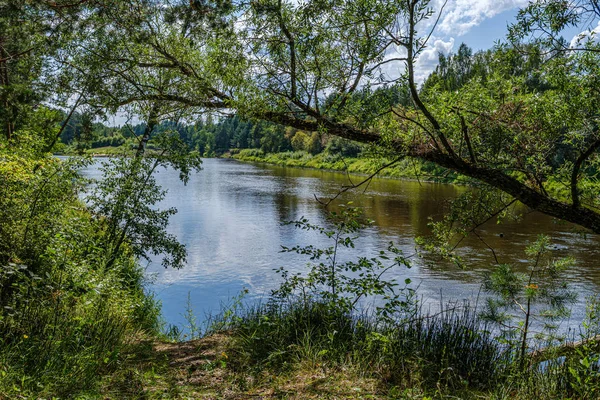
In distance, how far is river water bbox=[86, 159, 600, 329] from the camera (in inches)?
422

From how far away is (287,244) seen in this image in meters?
15.6

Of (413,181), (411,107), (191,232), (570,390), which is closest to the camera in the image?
(570,390)

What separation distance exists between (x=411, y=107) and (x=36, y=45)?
515 cm

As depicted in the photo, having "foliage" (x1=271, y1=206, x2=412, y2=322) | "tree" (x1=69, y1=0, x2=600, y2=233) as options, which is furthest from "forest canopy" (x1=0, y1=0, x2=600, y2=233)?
"foliage" (x1=271, y1=206, x2=412, y2=322)

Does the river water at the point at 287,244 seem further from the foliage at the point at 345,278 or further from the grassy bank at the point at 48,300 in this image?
the grassy bank at the point at 48,300

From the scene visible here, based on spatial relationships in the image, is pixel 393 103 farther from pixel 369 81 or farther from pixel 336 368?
pixel 336 368

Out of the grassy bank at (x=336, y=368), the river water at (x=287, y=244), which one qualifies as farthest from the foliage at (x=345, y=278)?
the river water at (x=287, y=244)

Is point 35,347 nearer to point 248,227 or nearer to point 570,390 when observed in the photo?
point 570,390

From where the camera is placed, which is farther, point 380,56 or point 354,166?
point 354,166

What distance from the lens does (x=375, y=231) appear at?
17.7 meters

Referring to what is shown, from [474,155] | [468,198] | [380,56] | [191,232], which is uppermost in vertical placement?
[380,56]

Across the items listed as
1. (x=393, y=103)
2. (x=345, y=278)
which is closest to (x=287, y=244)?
(x=345, y=278)

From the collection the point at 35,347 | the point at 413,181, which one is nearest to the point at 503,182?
the point at 35,347

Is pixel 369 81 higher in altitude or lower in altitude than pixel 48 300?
higher
